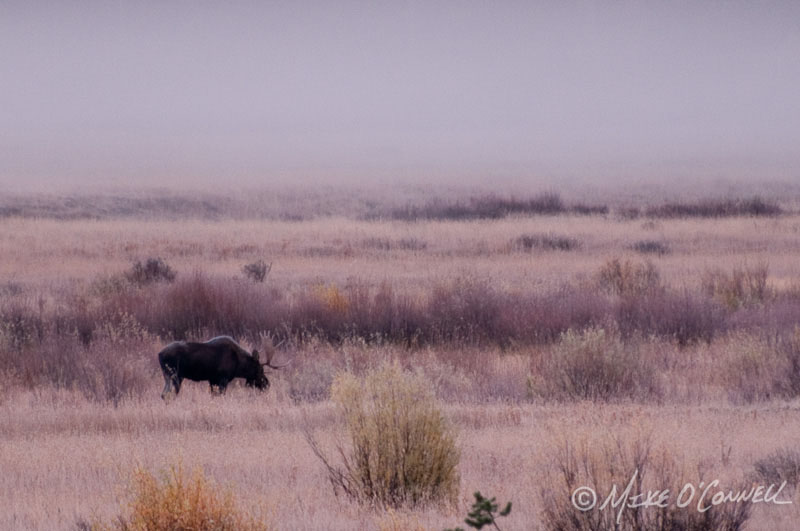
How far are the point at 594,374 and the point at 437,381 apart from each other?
205cm

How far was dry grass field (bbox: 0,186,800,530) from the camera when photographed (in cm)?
681

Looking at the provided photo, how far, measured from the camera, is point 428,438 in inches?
277

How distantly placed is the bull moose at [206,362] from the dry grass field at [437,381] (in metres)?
0.34

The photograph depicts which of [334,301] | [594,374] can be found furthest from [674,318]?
[334,301]

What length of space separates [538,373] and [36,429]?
658 cm

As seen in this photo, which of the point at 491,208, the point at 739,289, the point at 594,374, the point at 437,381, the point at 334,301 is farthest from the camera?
the point at 491,208

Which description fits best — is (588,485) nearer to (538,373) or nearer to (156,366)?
(538,373)

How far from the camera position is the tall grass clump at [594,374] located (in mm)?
12266

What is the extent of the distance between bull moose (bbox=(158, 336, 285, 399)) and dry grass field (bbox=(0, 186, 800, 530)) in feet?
1.10

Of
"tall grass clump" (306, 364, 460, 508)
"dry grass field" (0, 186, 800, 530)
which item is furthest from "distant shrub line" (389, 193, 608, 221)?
"tall grass clump" (306, 364, 460, 508)

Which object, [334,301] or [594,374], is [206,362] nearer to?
[594,374]

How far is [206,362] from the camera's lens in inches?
441

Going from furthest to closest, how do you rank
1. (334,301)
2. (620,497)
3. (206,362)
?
(334,301) → (206,362) → (620,497)

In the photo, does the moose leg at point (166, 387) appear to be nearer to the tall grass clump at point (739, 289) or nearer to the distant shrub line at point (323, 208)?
the tall grass clump at point (739, 289)
